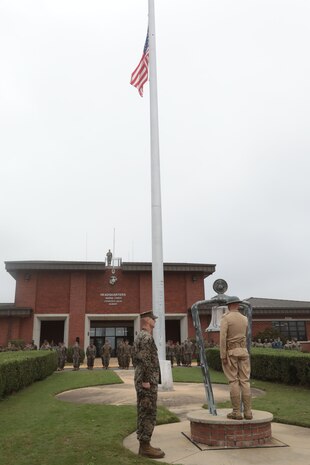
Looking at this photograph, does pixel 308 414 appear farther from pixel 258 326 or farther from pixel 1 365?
pixel 258 326

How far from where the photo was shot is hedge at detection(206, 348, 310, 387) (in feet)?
43.4

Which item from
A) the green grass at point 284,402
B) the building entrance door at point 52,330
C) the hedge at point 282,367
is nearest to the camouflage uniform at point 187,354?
the hedge at point 282,367

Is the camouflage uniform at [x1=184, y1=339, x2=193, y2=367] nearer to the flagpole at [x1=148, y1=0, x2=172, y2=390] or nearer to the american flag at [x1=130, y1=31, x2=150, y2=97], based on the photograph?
the flagpole at [x1=148, y1=0, x2=172, y2=390]

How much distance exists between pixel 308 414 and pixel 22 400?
751 cm

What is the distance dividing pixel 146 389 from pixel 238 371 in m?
1.42

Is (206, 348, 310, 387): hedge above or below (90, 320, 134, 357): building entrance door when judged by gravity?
below

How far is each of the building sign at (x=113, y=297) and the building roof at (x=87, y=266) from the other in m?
1.99

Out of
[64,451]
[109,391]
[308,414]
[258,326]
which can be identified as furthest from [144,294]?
[64,451]

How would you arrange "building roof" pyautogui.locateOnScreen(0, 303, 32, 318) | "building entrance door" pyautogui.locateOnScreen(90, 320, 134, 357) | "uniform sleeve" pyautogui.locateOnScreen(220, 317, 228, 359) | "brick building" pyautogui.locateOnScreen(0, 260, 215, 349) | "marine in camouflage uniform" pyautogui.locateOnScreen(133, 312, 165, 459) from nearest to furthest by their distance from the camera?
"marine in camouflage uniform" pyautogui.locateOnScreen(133, 312, 165, 459) < "uniform sleeve" pyautogui.locateOnScreen(220, 317, 228, 359) < "building roof" pyautogui.locateOnScreen(0, 303, 32, 318) < "brick building" pyautogui.locateOnScreen(0, 260, 215, 349) < "building entrance door" pyautogui.locateOnScreen(90, 320, 134, 357)

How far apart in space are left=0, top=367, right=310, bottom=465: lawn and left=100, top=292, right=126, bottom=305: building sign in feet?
65.9

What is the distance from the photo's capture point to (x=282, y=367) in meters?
14.3

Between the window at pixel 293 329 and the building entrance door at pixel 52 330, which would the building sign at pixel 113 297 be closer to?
the building entrance door at pixel 52 330

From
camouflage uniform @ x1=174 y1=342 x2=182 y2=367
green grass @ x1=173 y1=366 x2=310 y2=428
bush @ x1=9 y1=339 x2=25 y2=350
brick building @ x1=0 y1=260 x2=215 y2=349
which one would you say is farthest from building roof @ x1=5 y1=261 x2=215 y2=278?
green grass @ x1=173 y1=366 x2=310 y2=428

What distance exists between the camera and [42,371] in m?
16.9
